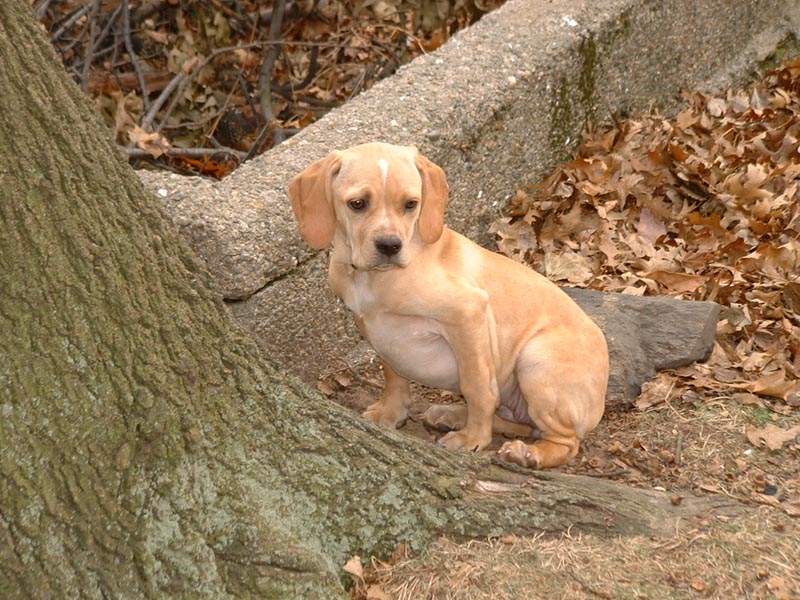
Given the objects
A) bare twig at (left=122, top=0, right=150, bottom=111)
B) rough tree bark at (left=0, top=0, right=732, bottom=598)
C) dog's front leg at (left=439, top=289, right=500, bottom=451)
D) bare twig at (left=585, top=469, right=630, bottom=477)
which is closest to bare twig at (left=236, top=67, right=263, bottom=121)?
bare twig at (left=122, top=0, right=150, bottom=111)

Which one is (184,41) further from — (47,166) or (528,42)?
(47,166)

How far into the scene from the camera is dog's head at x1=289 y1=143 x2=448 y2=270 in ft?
12.1

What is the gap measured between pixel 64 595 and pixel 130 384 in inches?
23.2

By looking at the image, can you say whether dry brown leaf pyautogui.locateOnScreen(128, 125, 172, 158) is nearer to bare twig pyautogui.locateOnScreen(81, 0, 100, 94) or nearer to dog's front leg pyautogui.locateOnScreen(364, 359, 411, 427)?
bare twig pyautogui.locateOnScreen(81, 0, 100, 94)

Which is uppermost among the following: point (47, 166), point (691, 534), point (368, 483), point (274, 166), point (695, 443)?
point (47, 166)

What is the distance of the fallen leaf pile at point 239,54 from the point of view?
277 inches

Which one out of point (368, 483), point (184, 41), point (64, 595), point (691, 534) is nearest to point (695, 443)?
point (691, 534)

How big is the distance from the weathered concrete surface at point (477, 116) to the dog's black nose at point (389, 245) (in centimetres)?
83

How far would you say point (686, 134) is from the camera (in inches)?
262

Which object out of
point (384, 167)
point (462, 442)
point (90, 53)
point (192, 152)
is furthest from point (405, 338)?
point (90, 53)

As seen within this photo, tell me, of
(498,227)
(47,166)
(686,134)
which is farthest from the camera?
(686,134)

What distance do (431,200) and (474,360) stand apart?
2.26 ft

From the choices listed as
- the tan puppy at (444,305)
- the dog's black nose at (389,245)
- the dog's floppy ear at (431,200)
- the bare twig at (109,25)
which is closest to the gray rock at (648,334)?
the tan puppy at (444,305)

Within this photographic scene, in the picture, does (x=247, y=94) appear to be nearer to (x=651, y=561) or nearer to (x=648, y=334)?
(x=648, y=334)
